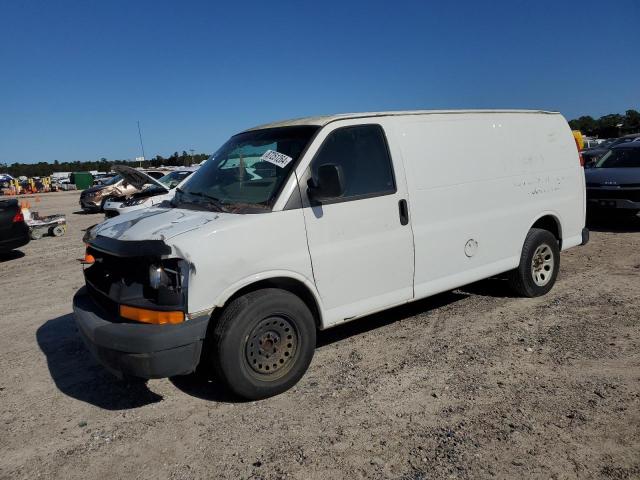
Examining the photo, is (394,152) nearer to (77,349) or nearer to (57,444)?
(57,444)

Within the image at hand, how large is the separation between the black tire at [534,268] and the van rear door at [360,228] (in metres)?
Answer: 1.77

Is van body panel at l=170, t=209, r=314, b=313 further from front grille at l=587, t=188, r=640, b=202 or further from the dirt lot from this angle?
front grille at l=587, t=188, r=640, b=202

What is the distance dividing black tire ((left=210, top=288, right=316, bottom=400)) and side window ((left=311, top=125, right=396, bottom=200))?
1.04 meters

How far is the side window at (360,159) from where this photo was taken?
12.9 ft

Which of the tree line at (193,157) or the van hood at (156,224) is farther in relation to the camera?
the tree line at (193,157)

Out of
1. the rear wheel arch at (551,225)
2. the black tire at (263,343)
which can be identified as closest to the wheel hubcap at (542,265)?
the rear wheel arch at (551,225)

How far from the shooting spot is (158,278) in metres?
3.26

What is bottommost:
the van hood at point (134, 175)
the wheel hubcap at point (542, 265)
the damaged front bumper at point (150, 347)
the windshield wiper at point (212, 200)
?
the wheel hubcap at point (542, 265)

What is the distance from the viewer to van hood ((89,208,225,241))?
342 cm

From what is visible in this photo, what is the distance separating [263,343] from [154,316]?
2.62 feet

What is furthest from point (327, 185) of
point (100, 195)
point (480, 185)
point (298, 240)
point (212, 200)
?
point (100, 195)

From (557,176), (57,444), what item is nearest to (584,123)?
(557,176)

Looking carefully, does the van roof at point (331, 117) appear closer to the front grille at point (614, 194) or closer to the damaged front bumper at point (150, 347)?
the damaged front bumper at point (150, 347)

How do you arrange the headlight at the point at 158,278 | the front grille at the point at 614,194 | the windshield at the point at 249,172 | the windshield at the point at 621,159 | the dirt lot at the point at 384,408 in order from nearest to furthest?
1. the dirt lot at the point at 384,408
2. the headlight at the point at 158,278
3. the windshield at the point at 249,172
4. the front grille at the point at 614,194
5. the windshield at the point at 621,159
